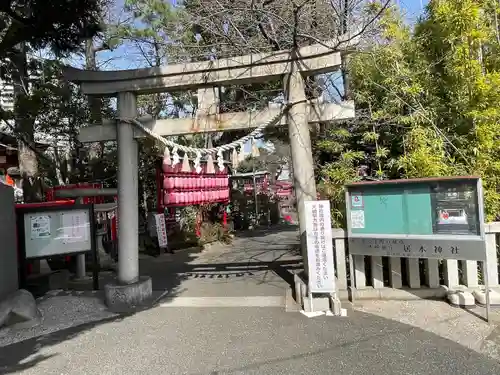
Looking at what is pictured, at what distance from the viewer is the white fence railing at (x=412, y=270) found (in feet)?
19.4

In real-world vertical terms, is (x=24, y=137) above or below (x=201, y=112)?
above

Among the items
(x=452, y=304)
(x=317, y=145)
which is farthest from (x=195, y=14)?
(x=452, y=304)

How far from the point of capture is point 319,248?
5766mm

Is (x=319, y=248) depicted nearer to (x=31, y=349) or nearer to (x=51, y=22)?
(x=31, y=349)

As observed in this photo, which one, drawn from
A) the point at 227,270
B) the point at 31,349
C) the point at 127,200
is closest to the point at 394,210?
the point at 127,200

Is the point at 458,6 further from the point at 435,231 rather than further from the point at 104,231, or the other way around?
the point at 104,231

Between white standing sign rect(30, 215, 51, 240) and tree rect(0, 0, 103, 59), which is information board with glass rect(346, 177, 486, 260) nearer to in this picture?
tree rect(0, 0, 103, 59)

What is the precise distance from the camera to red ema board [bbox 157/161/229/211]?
11336mm

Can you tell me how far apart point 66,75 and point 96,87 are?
52 cm

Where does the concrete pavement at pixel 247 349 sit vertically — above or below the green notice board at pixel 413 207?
below

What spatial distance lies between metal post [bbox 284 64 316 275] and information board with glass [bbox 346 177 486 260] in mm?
643

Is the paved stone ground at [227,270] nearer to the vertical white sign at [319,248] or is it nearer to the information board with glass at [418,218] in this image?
the vertical white sign at [319,248]

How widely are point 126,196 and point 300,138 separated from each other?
9.82 feet

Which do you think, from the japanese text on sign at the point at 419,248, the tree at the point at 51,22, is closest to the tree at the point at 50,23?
the tree at the point at 51,22
